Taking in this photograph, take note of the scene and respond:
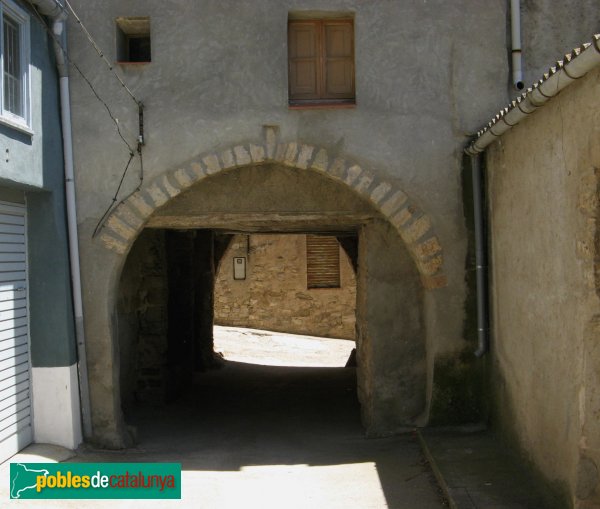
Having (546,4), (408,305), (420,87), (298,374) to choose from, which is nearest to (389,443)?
(408,305)

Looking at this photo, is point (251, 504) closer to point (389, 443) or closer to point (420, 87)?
point (389, 443)

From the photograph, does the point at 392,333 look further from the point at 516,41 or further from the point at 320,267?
the point at 320,267

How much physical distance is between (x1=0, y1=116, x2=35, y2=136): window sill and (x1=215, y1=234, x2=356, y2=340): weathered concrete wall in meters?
13.9

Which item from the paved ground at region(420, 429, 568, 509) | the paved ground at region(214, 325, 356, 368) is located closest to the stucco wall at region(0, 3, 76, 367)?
the paved ground at region(420, 429, 568, 509)

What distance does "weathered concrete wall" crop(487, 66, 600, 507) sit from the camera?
4.60 m

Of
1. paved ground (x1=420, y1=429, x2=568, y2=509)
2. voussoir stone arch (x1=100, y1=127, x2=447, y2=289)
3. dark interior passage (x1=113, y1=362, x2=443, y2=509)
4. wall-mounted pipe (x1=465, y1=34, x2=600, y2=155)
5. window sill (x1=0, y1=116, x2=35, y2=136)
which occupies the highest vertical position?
window sill (x1=0, y1=116, x2=35, y2=136)

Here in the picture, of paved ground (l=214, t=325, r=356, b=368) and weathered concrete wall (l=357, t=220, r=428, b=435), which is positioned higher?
weathered concrete wall (l=357, t=220, r=428, b=435)

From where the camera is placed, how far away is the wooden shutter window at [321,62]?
7.62 metres

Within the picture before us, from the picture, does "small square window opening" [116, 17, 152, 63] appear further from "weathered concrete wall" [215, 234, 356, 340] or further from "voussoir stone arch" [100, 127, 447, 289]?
"weathered concrete wall" [215, 234, 356, 340]

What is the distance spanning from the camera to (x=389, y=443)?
7.66m

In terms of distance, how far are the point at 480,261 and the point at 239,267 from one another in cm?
1397

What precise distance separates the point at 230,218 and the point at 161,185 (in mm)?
909

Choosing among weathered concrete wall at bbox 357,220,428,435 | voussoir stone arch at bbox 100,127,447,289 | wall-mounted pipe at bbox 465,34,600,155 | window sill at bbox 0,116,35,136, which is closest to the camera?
wall-mounted pipe at bbox 465,34,600,155

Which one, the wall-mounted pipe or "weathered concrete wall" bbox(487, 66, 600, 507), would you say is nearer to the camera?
the wall-mounted pipe
